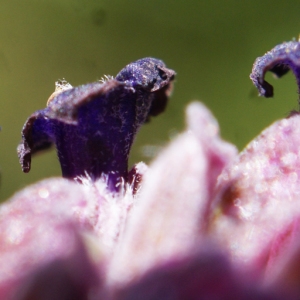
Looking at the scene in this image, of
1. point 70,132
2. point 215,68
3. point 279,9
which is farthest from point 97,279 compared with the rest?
point 279,9

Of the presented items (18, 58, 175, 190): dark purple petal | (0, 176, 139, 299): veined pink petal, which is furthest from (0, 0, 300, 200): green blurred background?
(0, 176, 139, 299): veined pink petal

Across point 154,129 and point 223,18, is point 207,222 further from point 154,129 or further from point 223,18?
point 223,18

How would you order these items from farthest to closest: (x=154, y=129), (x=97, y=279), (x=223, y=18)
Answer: (x=223, y=18) < (x=154, y=129) < (x=97, y=279)

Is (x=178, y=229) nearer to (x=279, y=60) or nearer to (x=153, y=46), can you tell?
(x=279, y=60)

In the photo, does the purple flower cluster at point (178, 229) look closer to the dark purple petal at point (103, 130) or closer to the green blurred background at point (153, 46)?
the dark purple petal at point (103, 130)

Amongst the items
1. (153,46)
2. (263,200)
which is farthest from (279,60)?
(153,46)
